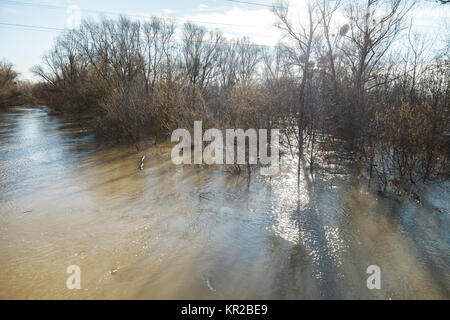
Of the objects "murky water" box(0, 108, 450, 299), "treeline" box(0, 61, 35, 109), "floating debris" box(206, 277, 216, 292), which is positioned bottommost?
"floating debris" box(206, 277, 216, 292)

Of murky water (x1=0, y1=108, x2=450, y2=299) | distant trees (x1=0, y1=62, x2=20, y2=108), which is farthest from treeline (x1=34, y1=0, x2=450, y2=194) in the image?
distant trees (x1=0, y1=62, x2=20, y2=108)

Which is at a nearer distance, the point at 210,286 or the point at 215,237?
the point at 210,286

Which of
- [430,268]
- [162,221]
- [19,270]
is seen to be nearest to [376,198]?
[430,268]

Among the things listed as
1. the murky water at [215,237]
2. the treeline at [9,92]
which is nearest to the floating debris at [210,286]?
the murky water at [215,237]

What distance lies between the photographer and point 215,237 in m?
4.97

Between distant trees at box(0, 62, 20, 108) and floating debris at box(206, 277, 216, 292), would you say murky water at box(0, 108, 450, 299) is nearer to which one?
floating debris at box(206, 277, 216, 292)

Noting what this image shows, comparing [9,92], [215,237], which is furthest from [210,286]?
[9,92]

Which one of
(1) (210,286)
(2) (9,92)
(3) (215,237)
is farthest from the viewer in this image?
(2) (9,92)

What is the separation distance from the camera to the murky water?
3.69m

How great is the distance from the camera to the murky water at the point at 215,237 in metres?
3.69

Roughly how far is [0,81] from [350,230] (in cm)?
4069

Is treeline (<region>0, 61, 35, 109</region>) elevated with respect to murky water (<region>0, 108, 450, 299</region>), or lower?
elevated

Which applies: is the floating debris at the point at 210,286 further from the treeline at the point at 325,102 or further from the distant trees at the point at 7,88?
the distant trees at the point at 7,88

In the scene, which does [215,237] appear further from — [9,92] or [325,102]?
[9,92]
